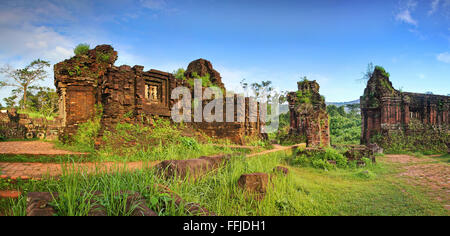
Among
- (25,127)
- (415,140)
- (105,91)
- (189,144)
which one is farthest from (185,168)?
(415,140)

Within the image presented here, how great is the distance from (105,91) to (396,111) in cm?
1644

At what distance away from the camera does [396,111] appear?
13.8m

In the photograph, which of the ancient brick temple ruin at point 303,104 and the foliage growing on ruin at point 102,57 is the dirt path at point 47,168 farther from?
the ancient brick temple ruin at point 303,104

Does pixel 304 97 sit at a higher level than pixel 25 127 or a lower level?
higher

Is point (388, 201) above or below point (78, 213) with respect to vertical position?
below

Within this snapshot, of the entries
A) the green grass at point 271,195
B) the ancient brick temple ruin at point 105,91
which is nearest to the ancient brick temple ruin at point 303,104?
the ancient brick temple ruin at point 105,91

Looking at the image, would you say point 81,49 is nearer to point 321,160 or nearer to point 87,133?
point 87,133

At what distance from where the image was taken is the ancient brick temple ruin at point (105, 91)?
838 cm
